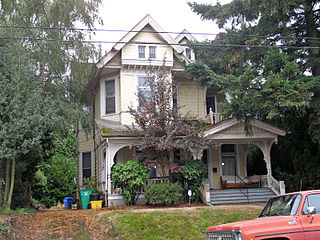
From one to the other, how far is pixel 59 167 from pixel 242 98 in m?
15.3

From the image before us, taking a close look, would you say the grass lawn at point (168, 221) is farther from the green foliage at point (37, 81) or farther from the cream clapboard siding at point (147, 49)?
the cream clapboard siding at point (147, 49)

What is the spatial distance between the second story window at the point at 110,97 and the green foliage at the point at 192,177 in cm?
605

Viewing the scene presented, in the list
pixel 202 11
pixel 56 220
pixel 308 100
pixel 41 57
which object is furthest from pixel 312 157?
pixel 41 57

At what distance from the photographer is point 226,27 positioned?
2006 cm

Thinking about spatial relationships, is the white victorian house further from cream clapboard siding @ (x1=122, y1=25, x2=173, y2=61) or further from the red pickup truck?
the red pickup truck

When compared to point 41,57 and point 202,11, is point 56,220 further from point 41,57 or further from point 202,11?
point 202,11

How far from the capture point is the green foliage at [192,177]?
57.7ft

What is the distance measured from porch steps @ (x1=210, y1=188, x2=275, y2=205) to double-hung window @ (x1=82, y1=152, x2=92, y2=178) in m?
8.84

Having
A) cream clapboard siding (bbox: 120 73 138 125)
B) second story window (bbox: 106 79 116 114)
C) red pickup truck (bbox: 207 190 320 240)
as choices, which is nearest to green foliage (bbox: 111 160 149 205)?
cream clapboard siding (bbox: 120 73 138 125)

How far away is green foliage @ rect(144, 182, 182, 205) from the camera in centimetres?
1650

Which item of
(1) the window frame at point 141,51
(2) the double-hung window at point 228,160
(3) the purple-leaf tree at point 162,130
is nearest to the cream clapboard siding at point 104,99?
(1) the window frame at point 141,51

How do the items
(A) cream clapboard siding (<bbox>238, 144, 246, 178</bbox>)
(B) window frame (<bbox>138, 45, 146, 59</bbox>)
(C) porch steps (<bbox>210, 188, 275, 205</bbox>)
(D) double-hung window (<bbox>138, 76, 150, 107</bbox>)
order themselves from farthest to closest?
(A) cream clapboard siding (<bbox>238, 144, 246, 178</bbox>) < (B) window frame (<bbox>138, 45, 146, 59</bbox>) < (C) porch steps (<bbox>210, 188, 275, 205</bbox>) < (D) double-hung window (<bbox>138, 76, 150, 107</bbox>)

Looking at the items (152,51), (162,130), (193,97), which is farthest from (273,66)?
(152,51)

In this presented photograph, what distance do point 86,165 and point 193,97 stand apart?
319 inches
